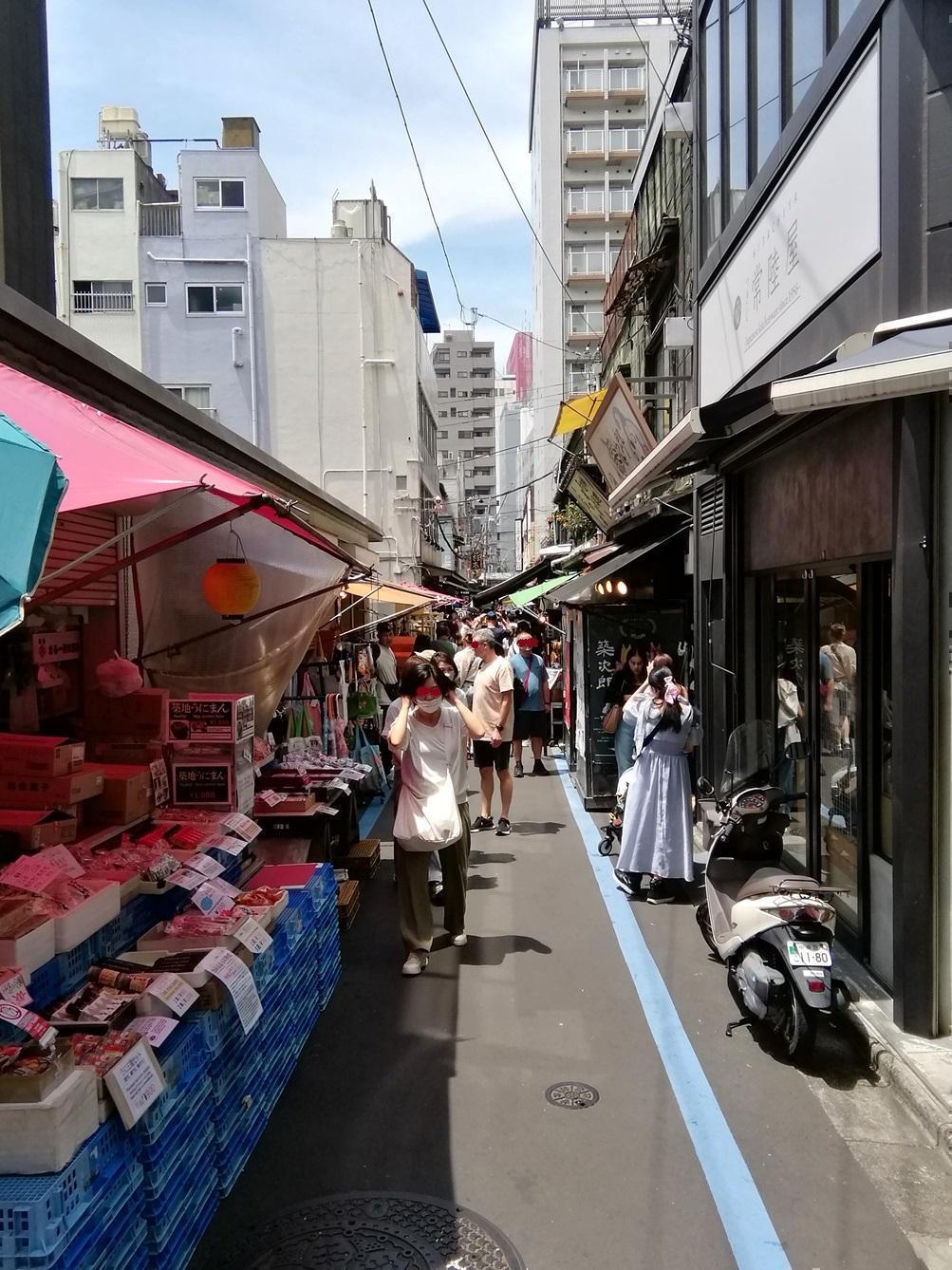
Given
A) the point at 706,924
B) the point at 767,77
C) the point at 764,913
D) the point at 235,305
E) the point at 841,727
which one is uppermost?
the point at 235,305

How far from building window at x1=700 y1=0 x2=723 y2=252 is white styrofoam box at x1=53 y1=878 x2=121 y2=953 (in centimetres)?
874

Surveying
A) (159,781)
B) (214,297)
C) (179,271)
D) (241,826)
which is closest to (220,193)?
(179,271)

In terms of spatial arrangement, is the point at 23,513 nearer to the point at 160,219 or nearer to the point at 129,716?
the point at 129,716

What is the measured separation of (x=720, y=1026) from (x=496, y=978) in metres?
1.44

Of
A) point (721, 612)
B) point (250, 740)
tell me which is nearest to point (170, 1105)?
point (250, 740)

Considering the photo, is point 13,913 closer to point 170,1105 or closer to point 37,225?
point 170,1105

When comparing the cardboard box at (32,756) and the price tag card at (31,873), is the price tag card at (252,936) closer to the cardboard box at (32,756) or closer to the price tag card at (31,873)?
the price tag card at (31,873)

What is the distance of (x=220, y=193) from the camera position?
2870 centimetres

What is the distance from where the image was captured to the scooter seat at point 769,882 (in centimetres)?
499

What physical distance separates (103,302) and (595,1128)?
30.2 m

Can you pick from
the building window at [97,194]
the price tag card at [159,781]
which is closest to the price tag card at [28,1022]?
the price tag card at [159,781]

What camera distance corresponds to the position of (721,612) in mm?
9125

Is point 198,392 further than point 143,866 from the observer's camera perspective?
Yes

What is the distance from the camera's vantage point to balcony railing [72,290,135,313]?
28609 mm
